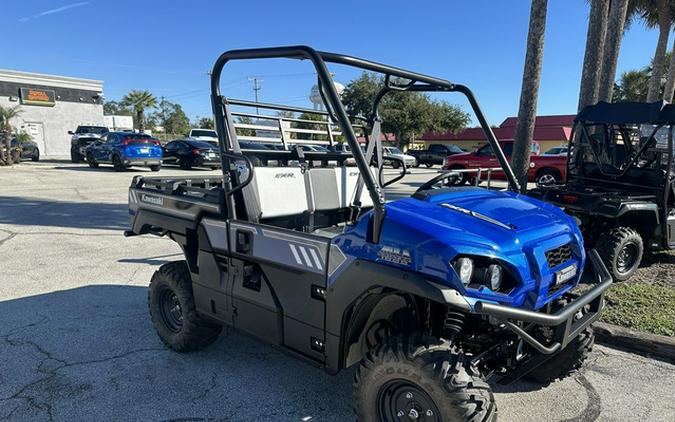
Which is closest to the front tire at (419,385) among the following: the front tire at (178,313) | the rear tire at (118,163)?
the front tire at (178,313)

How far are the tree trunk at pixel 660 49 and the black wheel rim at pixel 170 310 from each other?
19.1 meters

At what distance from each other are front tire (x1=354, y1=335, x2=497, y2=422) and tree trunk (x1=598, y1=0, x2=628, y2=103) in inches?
386

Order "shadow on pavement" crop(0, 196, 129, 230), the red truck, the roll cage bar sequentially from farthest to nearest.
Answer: the red truck, "shadow on pavement" crop(0, 196, 129, 230), the roll cage bar

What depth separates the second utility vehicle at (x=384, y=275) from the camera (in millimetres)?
2090

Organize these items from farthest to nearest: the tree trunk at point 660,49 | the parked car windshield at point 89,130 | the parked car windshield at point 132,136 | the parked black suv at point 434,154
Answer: the parked black suv at point 434,154 < the parked car windshield at point 89,130 < the parked car windshield at point 132,136 < the tree trunk at point 660,49

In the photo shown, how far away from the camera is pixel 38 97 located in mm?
35031

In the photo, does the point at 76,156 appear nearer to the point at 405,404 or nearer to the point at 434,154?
the point at 434,154

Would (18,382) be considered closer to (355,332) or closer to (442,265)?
(355,332)

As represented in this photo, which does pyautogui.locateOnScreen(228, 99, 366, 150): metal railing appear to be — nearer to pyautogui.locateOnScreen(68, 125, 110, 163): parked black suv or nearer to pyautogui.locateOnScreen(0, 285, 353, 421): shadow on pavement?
pyautogui.locateOnScreen(0, 285, 353, 421): shadow on pavement

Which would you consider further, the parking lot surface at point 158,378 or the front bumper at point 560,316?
the parking lot surface at point 158,378

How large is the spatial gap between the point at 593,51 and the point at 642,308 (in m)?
6.23

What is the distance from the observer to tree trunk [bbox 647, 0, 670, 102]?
56.2 feet

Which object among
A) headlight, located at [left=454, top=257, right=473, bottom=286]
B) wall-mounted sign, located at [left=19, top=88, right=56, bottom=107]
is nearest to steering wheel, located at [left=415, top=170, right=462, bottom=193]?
headlight, located at [left=454, top=257, right=473, bottom=286]

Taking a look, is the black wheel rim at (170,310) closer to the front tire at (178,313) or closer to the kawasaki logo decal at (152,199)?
the front tire at (178,313)
